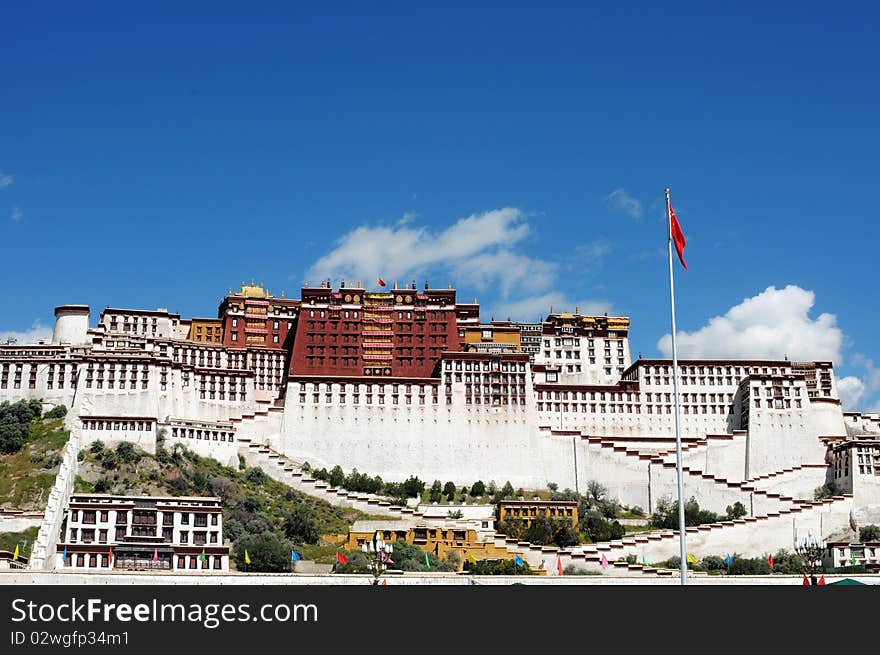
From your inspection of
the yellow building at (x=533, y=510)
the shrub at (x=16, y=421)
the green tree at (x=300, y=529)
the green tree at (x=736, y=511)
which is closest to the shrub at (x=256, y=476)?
the green tree at (x=300, y=529)

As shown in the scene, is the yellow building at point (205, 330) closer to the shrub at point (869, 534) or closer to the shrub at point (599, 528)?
the shrub at point (599, 528)

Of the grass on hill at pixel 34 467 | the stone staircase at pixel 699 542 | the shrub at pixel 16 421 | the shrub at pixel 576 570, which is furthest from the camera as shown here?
the shrub at pixel 16 421

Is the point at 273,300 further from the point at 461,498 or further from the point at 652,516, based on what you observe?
the point at 652,516

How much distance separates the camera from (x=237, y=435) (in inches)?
4690

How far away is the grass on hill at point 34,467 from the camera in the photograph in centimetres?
9797

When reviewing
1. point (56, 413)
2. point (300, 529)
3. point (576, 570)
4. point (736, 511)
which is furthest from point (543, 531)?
point (56, 413)

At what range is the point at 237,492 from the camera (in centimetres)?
10700

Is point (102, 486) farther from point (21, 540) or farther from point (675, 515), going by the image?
point (675, 515)

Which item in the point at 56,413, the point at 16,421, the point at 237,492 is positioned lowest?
the point at 237,492

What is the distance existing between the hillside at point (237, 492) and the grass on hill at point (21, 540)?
8.50 metres

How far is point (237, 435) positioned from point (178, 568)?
30.7 m

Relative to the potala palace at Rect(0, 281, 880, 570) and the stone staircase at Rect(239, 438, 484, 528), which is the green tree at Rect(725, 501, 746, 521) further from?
the stone staircase at Rect(239, 438, 484, 528)

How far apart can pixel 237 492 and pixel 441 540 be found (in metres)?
19.1
